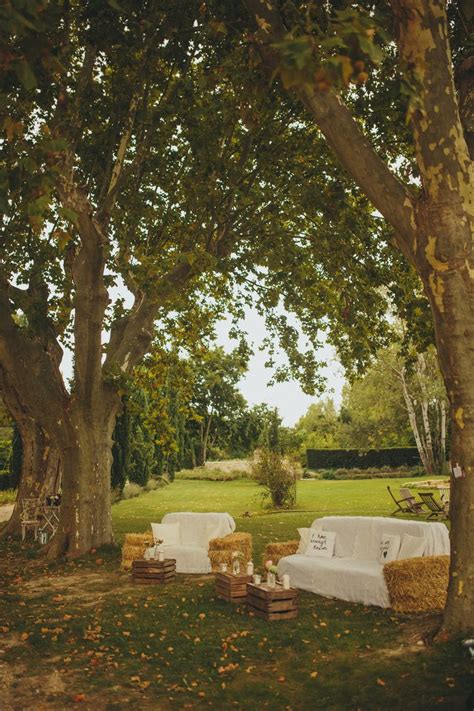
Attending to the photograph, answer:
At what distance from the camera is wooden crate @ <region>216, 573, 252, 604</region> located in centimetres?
840

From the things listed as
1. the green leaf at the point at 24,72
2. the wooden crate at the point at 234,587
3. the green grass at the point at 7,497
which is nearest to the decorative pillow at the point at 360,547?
the wooden crate at the point at 234,587

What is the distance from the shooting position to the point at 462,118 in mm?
6875

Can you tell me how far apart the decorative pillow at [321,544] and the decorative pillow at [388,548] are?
0.90 meters

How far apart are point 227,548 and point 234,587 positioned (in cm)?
174

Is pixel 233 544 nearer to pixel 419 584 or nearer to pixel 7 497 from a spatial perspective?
pixel 419 584

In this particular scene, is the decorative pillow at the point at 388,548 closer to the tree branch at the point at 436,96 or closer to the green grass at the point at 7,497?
the tree branch at the point at 436,96

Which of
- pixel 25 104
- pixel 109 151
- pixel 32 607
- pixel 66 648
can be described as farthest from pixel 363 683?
pixel 109 151

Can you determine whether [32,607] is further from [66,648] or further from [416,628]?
[416,628]

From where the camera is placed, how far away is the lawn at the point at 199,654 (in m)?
5.29

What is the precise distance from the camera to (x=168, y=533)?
36.3 feet

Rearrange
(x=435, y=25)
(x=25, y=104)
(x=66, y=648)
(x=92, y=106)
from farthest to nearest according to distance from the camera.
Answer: (x=92, y=106) → (x=25, y=104) → (x=66, y=648) → (x=435, y=25)

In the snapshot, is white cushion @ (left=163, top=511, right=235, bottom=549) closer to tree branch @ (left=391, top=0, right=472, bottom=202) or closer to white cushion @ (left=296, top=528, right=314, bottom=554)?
white cushion @ (left=296, top=528, right=314, bottom=554)

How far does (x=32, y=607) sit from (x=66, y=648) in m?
2.03

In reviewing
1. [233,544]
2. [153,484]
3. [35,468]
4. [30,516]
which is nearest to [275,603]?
[233,544]
